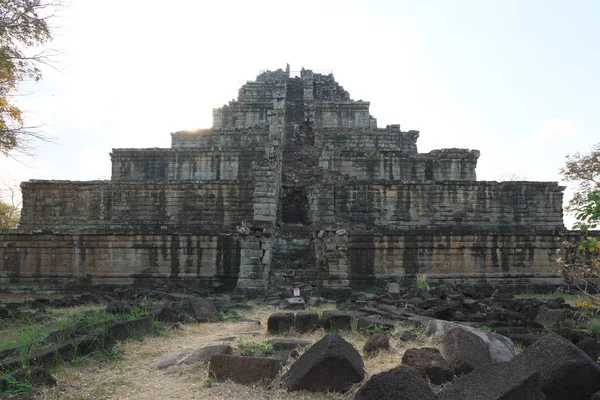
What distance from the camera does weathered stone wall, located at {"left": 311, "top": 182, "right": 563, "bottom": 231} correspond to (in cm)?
1583

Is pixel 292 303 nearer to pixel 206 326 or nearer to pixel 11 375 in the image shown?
pixel 206 326

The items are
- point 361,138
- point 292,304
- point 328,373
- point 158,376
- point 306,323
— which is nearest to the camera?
point 328,373

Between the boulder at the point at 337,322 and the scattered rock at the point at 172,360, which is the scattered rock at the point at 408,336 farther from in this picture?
the scattered rock at the point at 172,360

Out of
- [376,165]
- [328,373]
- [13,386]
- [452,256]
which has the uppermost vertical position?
[376,165]

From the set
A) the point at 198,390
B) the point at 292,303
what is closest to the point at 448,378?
the point at 198,390

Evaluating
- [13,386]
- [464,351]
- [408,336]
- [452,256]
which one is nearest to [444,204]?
[452,256]

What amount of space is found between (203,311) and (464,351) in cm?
474

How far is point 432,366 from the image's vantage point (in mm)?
4047

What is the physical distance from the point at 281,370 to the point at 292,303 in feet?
15.2

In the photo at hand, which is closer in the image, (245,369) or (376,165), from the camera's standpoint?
(245,369)

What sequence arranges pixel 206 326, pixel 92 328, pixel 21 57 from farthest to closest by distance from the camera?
1. pixel 21 57
2. pixel 206 326
3. pixel 92 328

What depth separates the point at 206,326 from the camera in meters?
7.14

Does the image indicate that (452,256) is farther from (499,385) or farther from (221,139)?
(221,139)

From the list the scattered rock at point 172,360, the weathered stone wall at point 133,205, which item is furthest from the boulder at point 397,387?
the weathered stone wall at point 133,205
